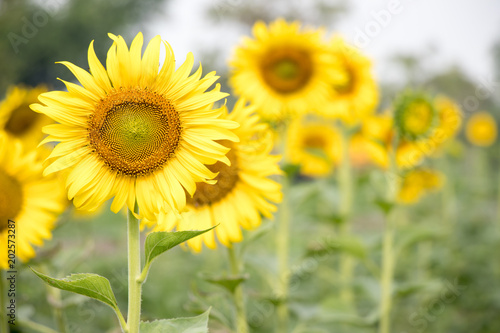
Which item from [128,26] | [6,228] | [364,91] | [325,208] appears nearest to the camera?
[6,228]

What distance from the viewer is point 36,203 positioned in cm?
166

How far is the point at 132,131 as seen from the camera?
999mm

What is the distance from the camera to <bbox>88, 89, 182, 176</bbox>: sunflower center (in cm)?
100

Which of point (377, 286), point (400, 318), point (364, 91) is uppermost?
point (364, 91)

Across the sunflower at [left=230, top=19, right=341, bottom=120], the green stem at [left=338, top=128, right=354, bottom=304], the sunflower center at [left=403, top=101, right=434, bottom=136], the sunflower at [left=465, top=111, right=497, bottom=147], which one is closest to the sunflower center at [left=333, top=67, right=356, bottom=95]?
the green stem at [left=338, top=128, right=354, bottom=304]

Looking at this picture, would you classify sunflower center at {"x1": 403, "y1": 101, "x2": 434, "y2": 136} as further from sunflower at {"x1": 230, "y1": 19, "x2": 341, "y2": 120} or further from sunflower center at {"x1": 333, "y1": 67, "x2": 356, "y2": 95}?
sunflower center at {"x1": 333, "y1": 67, "x2": 356, "y2": 95}

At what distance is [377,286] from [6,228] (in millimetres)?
1885

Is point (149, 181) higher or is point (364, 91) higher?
point (364, 91)

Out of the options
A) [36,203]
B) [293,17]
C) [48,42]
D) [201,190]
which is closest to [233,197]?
[201,190]

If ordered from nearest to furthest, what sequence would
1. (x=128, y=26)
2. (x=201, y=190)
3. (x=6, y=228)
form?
(x=201, y=190) < (x=6, y=228) < (x=128, y=26)

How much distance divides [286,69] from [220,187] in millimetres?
1249

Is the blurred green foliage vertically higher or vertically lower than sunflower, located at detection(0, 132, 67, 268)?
higher

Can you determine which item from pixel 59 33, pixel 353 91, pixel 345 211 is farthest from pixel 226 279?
pixel 59 33

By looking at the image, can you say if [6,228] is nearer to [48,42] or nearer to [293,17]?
[48,42]
